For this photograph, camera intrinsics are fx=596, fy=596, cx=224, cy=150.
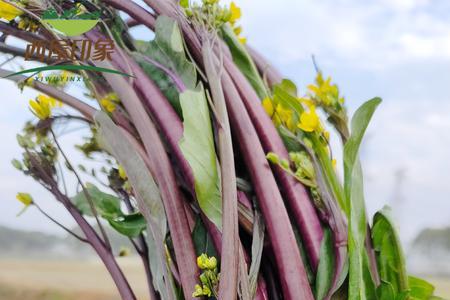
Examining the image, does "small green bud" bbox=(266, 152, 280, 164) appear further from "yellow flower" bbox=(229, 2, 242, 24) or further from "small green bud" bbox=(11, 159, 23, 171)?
"small green bud" bbox=(11, 159, 23, 171)

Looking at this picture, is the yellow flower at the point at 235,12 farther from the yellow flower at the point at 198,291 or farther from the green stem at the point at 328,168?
the yellow flower at the point at 198,291

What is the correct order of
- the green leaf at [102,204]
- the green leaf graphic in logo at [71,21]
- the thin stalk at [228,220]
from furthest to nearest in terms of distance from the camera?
1. the green leaf at [102,204]
2. the green leaf graphic in logo at [71,21]
3. the thin stalk at [228,220]

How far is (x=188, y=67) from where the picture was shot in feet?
1.64

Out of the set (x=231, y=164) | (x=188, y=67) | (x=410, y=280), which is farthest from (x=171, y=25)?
(x=410, y=280)

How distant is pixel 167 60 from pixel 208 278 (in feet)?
0.64

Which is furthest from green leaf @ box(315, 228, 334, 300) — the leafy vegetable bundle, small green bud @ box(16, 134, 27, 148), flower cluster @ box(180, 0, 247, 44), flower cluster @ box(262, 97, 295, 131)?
small green bud @ box(16, 134, 27, 148)

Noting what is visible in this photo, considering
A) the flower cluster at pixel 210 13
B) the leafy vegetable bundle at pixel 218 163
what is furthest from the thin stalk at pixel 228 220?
the flower cluster at pixel 210 13

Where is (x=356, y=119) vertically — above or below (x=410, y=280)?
above

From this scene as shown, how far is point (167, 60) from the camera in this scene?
522 mm

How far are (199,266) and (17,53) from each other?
0.89 ft

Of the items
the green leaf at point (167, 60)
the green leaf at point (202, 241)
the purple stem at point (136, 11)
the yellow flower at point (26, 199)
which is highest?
the purple stem at point (136, 11)

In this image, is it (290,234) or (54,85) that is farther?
(54,85)

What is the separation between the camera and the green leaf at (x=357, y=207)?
0.46 metres

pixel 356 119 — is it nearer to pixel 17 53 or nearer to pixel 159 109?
pixel 159 109
